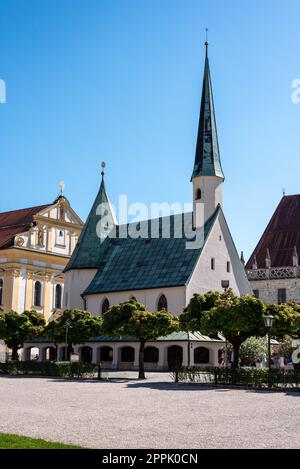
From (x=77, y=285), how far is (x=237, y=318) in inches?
1210

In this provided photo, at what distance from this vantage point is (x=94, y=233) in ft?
206

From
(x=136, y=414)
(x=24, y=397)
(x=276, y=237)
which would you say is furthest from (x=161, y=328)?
(x=276, y=237)

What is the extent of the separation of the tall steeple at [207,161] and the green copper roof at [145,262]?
2.10 meters

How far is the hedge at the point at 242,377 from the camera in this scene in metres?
29.6

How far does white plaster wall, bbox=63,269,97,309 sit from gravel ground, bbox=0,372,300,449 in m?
30.4

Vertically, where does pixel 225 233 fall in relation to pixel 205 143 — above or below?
below

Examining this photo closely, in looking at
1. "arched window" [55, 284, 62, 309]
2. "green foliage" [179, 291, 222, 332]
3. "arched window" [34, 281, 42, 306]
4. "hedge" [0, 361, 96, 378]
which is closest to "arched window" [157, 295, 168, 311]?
"hedge" [0, 361, 96, 378]

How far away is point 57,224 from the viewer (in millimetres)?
78000

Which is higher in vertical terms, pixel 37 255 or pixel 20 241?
pixel 20 241

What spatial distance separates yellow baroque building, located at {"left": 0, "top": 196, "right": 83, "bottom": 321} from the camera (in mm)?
72312

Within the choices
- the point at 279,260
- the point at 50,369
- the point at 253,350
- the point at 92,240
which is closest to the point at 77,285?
the point at 92,240

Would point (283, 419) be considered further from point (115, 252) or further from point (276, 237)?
point (276, 237)

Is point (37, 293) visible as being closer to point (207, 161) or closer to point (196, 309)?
point (207, 161)
